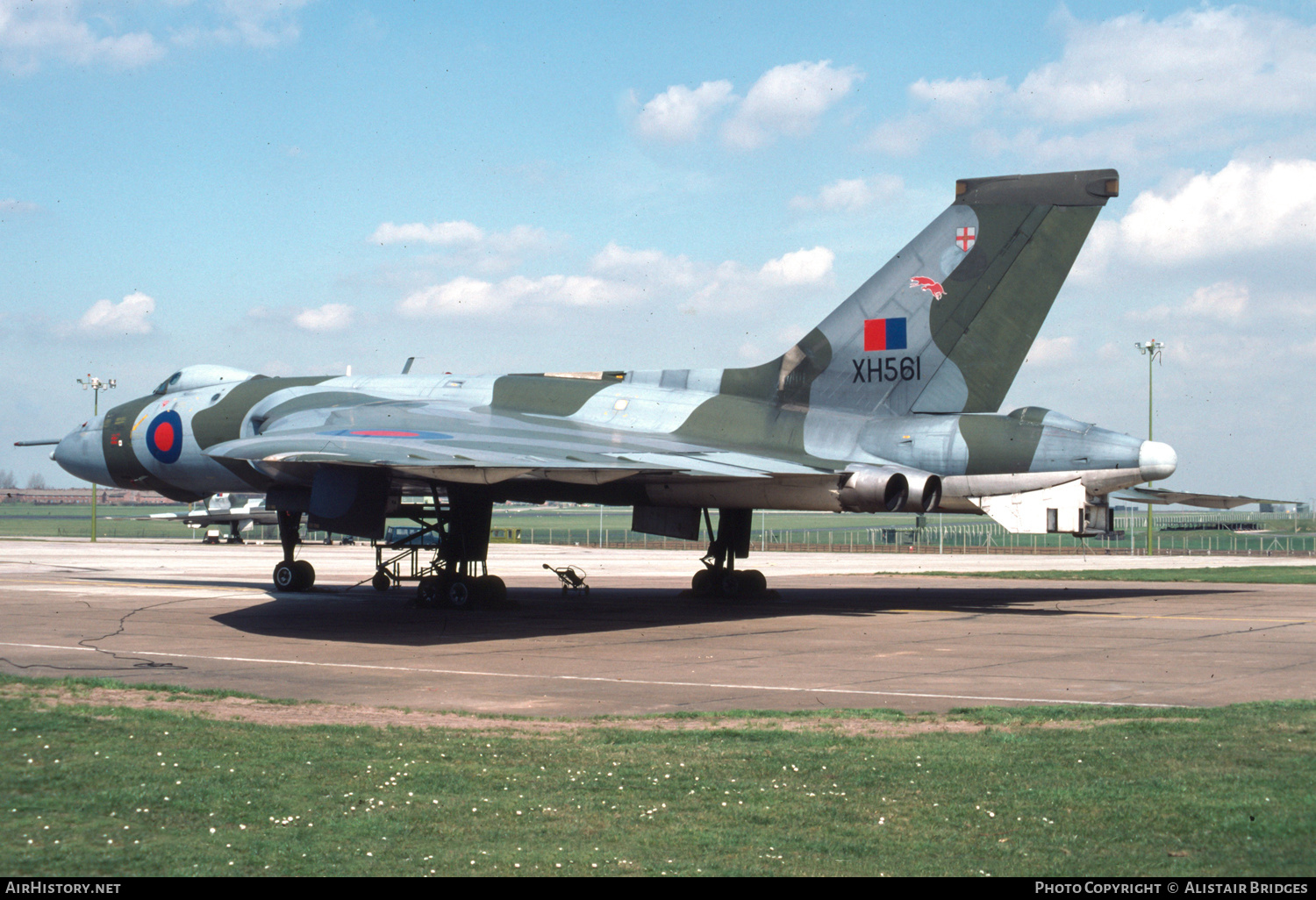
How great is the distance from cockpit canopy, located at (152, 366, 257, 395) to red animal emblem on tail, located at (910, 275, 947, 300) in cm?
1325

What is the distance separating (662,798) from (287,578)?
19897 mm

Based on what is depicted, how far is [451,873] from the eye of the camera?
15.7 ft

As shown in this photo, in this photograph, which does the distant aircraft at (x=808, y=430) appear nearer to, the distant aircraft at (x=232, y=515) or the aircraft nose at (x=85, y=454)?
the aircraft nose at (x=85, y=454)

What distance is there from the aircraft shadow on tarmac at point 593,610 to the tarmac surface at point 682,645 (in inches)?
3.1

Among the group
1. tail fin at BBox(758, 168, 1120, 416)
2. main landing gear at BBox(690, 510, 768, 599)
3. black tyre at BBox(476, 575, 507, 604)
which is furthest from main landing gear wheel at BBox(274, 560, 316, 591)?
tail fin at BBox(758, 168, 1120, 416)

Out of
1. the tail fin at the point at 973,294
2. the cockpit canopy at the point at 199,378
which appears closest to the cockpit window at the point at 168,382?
the cockpit canopy at the point at 199,378

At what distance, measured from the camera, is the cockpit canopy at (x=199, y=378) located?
23.4 meters

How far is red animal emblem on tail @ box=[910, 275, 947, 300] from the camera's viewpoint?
19078 millimetres

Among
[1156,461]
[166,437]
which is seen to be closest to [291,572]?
[166,437]

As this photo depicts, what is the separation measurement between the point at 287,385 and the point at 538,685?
13.3 metres

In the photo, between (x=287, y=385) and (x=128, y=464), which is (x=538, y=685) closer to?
(x=287, y=385)

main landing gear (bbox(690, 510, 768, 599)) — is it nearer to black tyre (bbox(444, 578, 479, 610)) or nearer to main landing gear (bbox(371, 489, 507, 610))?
main landing gear (bbox(371, 489, 507, 610))

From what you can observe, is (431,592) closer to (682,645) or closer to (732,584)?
(732,584)
